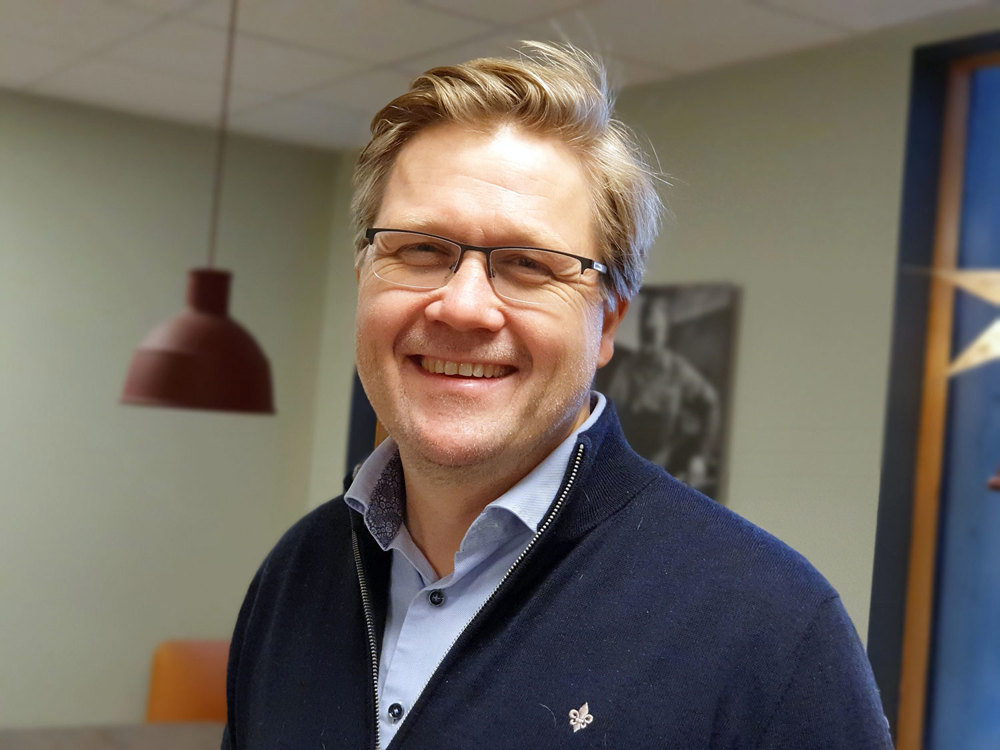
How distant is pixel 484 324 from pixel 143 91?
6.28 feet

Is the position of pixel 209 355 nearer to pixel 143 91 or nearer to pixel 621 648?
pixel 143 91

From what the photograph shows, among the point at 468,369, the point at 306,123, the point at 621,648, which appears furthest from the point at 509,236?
the point at 306,123

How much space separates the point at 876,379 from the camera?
2.02m

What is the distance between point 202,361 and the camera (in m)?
2.54

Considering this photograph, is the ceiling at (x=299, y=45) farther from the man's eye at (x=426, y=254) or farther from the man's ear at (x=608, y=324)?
the man's eye at (x=426, y=254)

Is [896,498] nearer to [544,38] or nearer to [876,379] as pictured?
[876,379]

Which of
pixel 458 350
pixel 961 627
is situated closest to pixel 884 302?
pixel 961 627

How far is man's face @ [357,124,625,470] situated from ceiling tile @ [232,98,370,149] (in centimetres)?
162

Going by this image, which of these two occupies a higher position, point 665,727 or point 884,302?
point 884,302

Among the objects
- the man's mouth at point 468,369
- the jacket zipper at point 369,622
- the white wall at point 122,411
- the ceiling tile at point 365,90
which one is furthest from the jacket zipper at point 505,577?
the ceiling tile at point 365,90

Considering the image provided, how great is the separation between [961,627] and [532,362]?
1.86 m

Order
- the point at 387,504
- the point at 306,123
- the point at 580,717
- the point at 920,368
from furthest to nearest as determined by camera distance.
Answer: the point at 306,123, the point at 920,368, the point at 387,504, the point at 580,717

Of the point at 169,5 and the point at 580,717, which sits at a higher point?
the point at 169,5

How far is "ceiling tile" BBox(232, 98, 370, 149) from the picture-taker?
2.62 meters
